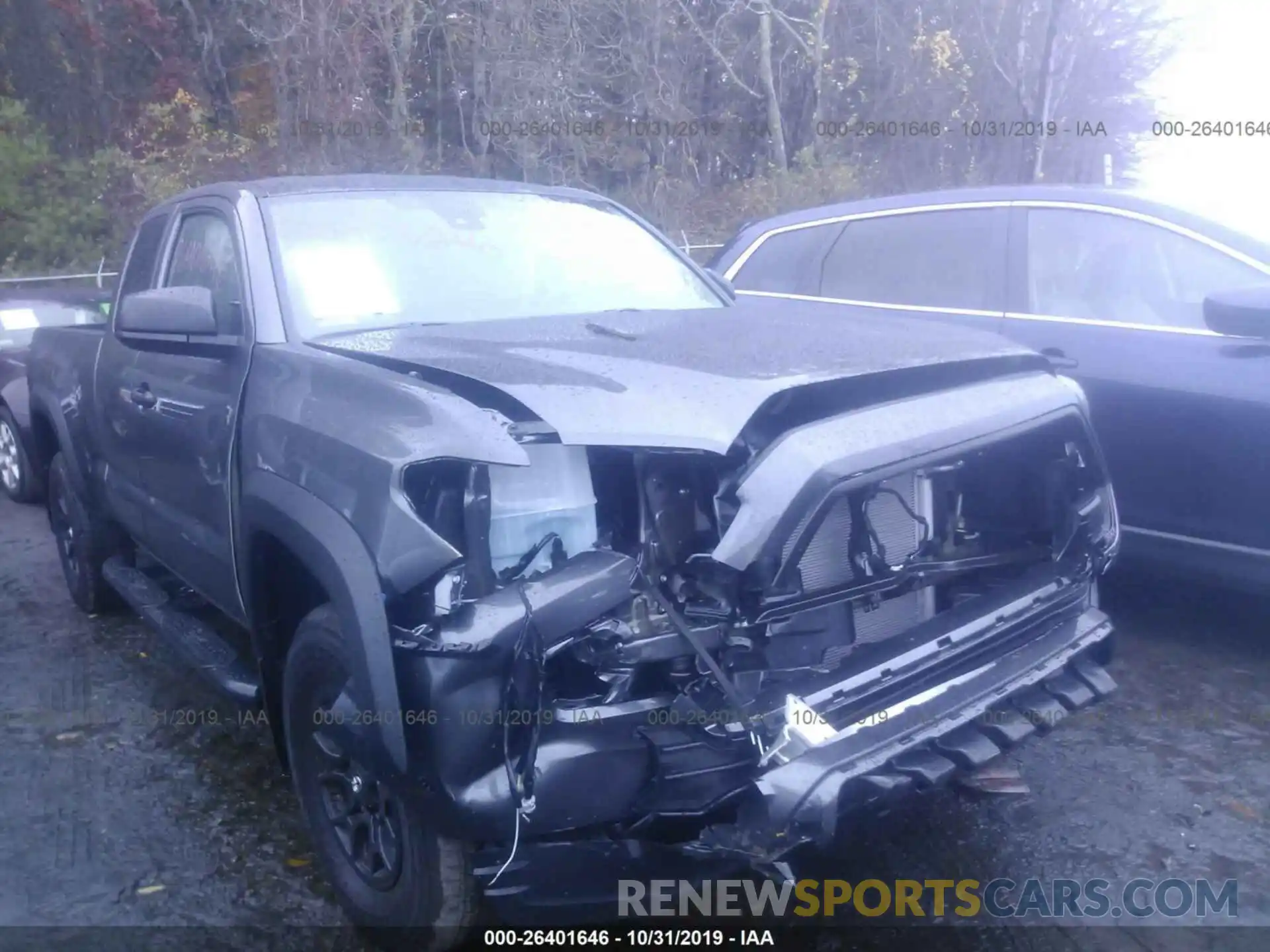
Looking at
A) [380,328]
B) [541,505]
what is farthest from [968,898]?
[380,328]

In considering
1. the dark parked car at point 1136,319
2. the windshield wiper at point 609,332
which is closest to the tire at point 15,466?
the dark parked car at point 1136,319

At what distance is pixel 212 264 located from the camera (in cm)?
398

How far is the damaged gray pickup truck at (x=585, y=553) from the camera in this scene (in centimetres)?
241

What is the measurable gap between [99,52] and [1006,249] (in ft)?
68.3

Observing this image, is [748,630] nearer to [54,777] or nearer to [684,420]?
[684,420]

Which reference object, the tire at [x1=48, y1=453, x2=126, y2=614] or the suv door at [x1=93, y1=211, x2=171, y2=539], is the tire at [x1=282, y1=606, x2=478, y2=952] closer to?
the suv door at [x1=93, y1=211, x2=171, y2=539]

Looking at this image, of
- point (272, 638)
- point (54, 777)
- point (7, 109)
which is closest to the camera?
point (272, 638)

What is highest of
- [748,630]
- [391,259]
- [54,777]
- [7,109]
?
[7,109]

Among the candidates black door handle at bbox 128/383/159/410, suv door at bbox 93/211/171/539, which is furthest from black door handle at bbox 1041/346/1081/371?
suv door at bbox 93/211/171/539

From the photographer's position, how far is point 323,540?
2701 millimetres

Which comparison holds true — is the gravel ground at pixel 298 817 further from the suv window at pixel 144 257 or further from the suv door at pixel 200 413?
the suv window at pixel 144 257

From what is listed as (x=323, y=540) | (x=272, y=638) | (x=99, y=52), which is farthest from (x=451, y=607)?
(x=99, y=52)

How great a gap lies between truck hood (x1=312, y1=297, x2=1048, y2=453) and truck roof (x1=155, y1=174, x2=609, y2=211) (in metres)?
0.78

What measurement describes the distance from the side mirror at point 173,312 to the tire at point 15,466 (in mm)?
4800
